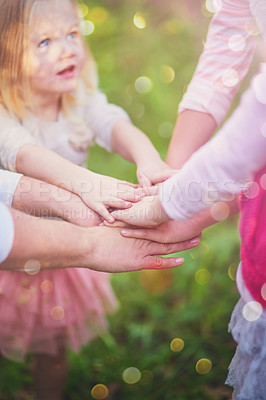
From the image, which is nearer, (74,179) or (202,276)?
(74,179)

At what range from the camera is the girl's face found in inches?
39.9

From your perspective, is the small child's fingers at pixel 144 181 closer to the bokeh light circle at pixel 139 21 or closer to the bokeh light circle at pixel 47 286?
the bokeh light circle at pixel 47 286

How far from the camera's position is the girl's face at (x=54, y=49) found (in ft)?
3.33

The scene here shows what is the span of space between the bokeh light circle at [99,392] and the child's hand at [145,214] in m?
0.85

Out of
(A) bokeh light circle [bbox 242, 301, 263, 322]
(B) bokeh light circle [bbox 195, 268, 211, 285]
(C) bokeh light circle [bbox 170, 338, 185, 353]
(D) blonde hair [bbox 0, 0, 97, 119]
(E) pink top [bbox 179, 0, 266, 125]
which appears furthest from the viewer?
(B) bokeh light circle [bbox 195, 268, 211, 285]

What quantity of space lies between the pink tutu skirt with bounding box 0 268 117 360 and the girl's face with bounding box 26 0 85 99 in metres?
0.51

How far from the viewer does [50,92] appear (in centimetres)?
115

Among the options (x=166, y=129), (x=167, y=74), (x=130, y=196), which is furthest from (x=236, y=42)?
(x=167, y=74)

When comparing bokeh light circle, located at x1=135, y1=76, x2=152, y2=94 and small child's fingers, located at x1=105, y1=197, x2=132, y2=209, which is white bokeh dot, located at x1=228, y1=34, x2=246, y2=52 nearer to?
small child's fingers, located at x1=105, y1=197, x2=132, y2=209

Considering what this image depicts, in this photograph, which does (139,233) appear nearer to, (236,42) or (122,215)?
(122,215)

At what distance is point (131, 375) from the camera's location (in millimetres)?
1649

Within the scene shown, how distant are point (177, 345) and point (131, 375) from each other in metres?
0.23

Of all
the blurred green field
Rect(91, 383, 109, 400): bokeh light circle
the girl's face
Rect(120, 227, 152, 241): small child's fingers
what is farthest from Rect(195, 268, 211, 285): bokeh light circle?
the girl's face

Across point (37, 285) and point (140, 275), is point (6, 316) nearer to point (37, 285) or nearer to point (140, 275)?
point (37, 285)
